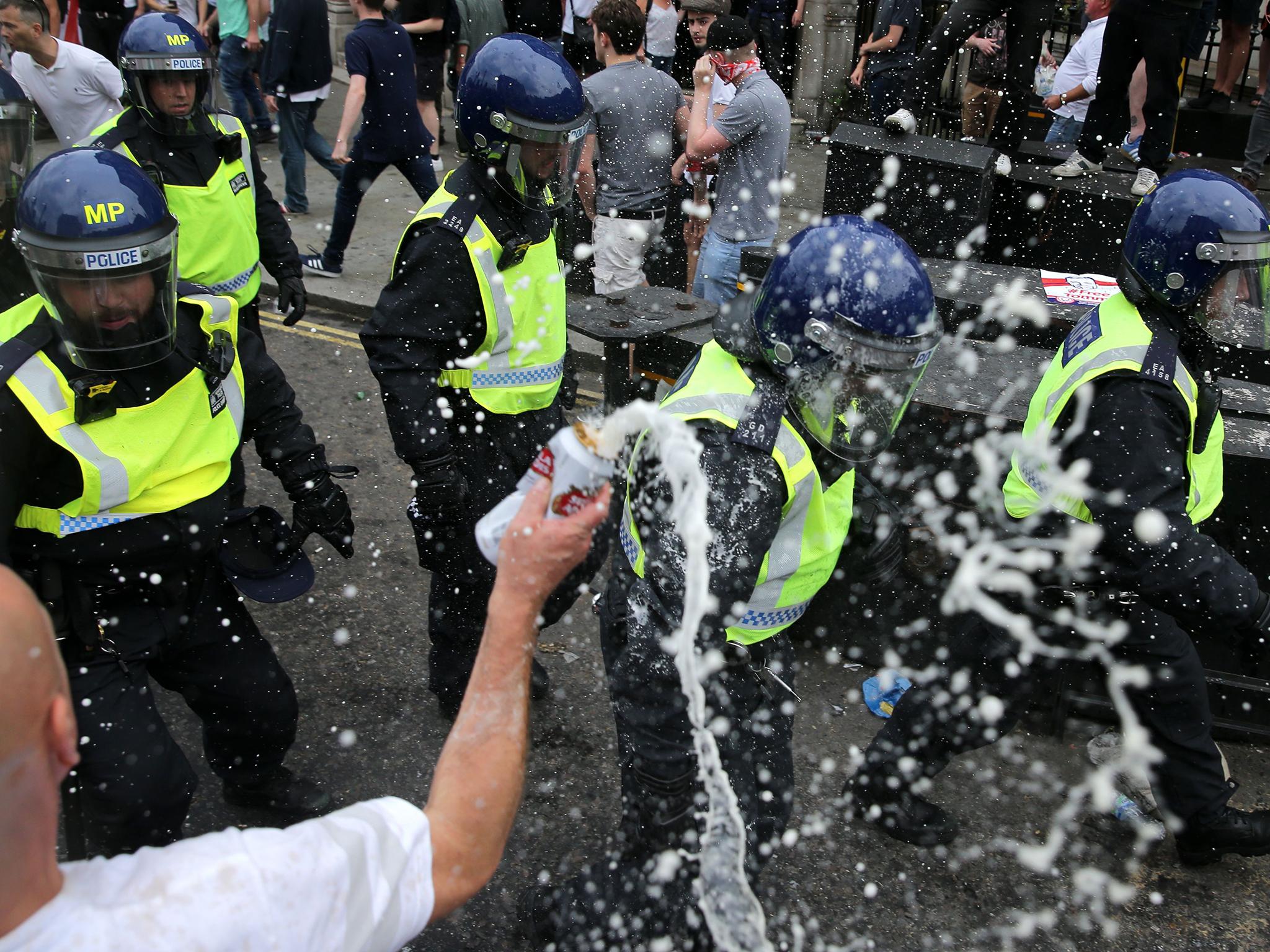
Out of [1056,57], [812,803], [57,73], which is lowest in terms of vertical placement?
[812,803]

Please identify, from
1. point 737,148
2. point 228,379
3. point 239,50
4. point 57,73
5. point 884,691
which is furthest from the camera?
point 239,50

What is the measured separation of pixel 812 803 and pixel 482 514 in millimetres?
1463

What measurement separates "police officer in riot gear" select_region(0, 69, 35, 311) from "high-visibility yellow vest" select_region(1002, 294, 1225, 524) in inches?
151

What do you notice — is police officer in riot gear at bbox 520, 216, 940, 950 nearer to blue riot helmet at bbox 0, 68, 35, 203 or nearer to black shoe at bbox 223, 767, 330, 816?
black shoe at bbox 223, 767, 330, 816

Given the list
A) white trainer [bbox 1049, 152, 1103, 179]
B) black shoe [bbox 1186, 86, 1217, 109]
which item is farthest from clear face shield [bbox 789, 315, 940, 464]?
black shoe [bbox 1186, 86, 1217, 109]

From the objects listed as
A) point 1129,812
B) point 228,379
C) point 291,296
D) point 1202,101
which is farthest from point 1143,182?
point 228,379

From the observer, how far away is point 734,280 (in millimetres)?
6301

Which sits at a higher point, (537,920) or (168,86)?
(168,86)

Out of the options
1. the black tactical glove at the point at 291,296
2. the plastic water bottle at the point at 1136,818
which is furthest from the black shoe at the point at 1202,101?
the black tactical glove at the point at 291,296

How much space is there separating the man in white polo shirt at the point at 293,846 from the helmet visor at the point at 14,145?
376 cm

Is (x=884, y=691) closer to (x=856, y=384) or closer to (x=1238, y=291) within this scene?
Answer: (x=1238, y=291)

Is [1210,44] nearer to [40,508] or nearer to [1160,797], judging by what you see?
[1160,797]

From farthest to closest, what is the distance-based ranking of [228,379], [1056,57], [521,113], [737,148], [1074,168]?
1. [1056,57]
2. [1074,168]
3. [737,148]
4. [521,113]
5. [228,379]

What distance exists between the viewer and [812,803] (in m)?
3.63
